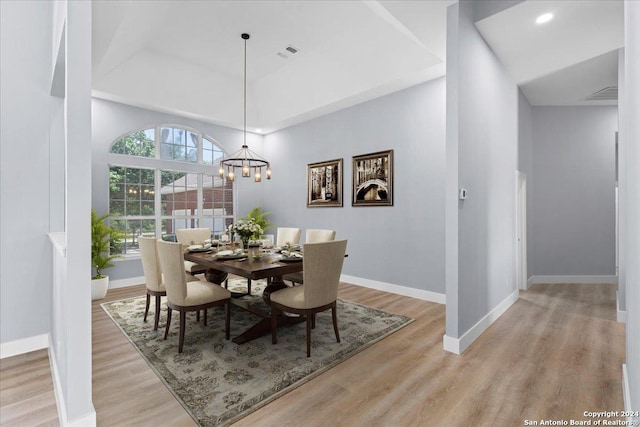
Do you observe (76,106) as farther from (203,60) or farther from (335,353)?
(203,60)

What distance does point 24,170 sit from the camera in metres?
2.84

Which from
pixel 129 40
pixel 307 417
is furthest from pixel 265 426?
pixel 129 40

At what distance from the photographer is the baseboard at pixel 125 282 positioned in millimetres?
4992

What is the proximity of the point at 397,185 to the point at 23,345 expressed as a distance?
15.6ft

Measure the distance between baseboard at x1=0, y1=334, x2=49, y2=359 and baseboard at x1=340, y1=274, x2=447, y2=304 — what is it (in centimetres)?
404

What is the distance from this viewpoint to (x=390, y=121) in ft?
15.7

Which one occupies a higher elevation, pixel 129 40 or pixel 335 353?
pixel 129 40

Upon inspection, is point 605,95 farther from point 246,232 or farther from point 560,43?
point 246,232

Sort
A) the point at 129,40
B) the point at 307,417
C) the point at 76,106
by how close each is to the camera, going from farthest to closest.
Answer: the point at 129,40, the point at 307,417, the point at 76,106

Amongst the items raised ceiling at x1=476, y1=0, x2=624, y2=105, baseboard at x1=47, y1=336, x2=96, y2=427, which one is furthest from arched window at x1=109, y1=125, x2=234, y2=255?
raised ceiling at x1=476, y1=0, x2=624, y2=105

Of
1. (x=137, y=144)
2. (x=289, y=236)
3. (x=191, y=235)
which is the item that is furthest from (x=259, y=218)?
(x=137, y=144)

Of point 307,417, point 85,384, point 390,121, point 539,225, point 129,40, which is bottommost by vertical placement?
point 307,417

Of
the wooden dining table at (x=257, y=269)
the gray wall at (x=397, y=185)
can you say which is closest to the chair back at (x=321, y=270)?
the wooden dining table at (x=257, y=269)

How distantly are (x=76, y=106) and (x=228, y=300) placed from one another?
6.50 ft
